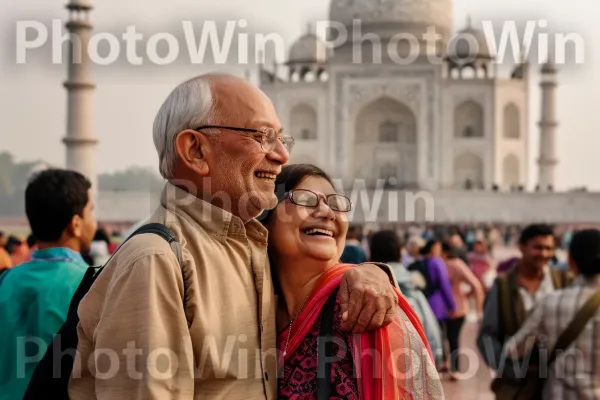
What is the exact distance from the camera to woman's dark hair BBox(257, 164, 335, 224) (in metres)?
1.54

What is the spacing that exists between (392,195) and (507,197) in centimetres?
277

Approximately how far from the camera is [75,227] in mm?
2127

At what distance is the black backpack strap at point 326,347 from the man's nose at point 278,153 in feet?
0.81

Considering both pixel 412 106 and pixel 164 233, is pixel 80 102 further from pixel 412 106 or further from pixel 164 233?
pixel 164 233

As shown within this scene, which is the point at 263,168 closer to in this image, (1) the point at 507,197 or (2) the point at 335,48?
(1) the point at 507,197

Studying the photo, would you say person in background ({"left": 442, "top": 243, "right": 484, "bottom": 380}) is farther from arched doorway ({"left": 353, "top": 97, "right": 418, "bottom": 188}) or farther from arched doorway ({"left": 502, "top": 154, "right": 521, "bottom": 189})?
arched doorway ({"left": 502, "top": 154, "right": 521, "bottom": 189})

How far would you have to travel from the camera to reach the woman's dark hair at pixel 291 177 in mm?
1541

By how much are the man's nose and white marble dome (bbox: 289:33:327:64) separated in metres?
25.6

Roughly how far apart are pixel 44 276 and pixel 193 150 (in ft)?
2.64

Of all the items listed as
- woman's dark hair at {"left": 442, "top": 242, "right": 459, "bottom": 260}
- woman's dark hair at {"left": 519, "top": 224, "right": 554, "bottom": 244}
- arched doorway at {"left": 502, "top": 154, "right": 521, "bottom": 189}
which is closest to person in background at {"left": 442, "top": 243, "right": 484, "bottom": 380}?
woman's dark hair at {"left": 442, "top": 242, "right": 459, "bottom": 260}

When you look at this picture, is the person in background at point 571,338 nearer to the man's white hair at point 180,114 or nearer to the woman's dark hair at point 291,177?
the woman's dark hair at point 291,177

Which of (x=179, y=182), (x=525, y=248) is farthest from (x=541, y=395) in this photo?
(x=179, y=182)

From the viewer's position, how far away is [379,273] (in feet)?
4.55

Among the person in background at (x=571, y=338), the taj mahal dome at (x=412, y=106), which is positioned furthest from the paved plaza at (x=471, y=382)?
the taj mahal dome at (x=412, y=106)
